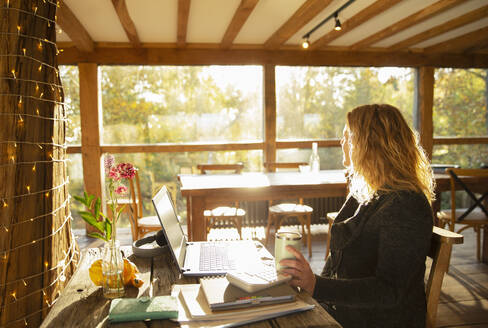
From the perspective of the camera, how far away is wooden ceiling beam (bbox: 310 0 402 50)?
10.5 feet

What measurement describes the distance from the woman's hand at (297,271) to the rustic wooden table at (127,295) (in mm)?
28

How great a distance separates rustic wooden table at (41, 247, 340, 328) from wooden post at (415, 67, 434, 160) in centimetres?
468

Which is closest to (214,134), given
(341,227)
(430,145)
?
(430,145)

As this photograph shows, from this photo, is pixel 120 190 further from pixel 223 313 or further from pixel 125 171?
pixel 223 313

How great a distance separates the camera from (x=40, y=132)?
1.58m

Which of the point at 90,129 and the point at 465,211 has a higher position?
the point at 90,129

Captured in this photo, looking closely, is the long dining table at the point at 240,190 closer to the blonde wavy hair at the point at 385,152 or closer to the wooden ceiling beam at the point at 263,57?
the blonde wavy hair at the point at 385,152

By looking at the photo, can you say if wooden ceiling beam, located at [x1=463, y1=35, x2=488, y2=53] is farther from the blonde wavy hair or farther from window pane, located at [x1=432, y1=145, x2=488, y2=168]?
the blonde wavy hair

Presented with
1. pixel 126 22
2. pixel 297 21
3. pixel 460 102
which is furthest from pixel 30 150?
pixel 460 102

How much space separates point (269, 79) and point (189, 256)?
12.2 ft

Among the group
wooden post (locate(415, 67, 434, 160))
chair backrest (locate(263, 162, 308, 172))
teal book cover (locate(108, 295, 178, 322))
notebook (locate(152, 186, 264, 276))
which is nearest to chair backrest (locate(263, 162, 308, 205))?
chair backrest (locate(263, 162, 308, 172))

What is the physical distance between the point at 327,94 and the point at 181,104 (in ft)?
6.23

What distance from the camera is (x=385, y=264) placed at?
1.07m

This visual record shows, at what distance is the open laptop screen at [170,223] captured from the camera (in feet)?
3.94
